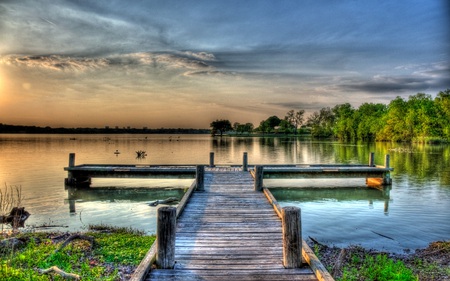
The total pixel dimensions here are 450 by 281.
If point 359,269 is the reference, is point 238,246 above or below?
above

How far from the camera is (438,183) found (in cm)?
2175

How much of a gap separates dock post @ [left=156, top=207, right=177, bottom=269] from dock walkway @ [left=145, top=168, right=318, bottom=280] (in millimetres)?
143

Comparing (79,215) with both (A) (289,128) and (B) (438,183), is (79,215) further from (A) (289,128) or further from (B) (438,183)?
(A) (289,128)

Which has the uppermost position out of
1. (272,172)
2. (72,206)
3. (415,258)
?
(272,172)

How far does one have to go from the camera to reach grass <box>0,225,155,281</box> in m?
6.64

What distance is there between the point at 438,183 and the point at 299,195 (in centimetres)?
995

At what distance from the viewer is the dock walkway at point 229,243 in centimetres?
545

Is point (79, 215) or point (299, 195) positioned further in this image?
point (299, 195)

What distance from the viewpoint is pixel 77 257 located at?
7.75 m

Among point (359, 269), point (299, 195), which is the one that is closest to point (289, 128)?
point (299, 195)

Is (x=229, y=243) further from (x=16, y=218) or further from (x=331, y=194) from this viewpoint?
(x=331, y=194)

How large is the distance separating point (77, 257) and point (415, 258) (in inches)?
321

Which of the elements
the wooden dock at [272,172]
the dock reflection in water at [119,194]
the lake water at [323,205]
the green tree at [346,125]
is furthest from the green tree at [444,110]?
the dock reflection in water at [119,194]

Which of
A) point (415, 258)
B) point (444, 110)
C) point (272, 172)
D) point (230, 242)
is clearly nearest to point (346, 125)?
point (444, 110)
